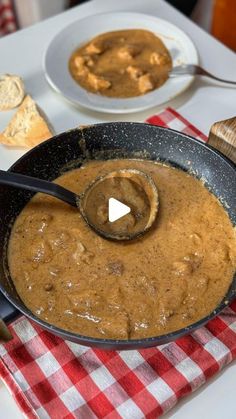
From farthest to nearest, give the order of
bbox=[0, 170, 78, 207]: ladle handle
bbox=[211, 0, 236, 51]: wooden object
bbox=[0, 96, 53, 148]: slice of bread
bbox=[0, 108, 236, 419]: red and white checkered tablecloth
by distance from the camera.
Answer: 1. bbox=[211, 0, 236, 51]: wooden object
2. bbox=[0, 96, 53, 148]: slice of bread
3. bbox=[0, 170, 78, 207]: ladle handle
4. bbox=[0, 108, 236, 419]: red and white checkered tablecloth

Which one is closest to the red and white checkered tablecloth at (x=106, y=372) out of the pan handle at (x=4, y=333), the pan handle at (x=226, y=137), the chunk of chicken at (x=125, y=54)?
the pan handle at (x=4, y=333)

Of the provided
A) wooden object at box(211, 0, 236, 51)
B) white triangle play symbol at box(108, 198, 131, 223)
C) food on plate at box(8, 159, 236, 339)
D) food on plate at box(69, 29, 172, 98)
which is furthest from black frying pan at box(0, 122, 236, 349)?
wooden object at box(211, 0, 236, 51)

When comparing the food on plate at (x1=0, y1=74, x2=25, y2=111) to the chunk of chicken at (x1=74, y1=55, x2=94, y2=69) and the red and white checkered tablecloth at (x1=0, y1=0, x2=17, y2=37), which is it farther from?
the red and white checkered tablecloth at (x1=0, y1=0, x2=17, y2=37)

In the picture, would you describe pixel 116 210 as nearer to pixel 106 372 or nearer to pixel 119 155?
pixel 119 155

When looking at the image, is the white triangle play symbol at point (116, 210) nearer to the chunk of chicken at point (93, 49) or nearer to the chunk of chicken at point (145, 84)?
the chunk of chicken at point (145, 84)

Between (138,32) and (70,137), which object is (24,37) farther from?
(70,137)

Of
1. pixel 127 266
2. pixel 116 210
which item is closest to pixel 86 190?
pixel 116 210
